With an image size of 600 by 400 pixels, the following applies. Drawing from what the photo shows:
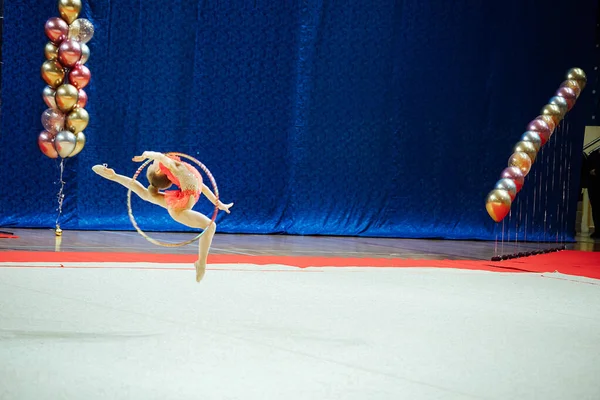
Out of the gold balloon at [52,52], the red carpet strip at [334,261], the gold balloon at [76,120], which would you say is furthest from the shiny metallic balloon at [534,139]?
the gold balloon at [52,52]

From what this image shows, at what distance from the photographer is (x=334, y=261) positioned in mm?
6598

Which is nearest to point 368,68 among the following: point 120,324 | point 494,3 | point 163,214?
point 494,3

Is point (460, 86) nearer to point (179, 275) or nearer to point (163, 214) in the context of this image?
point (163, 214)

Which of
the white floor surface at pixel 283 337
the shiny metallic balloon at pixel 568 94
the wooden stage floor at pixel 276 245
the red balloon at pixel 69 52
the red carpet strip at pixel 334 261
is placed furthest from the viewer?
the shiny metallic balloon at pixel 568 94

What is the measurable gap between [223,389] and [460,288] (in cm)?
300

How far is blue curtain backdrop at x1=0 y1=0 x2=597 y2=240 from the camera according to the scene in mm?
8539

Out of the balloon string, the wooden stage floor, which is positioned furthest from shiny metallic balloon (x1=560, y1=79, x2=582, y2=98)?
the balloon string

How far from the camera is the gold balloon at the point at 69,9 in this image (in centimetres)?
725

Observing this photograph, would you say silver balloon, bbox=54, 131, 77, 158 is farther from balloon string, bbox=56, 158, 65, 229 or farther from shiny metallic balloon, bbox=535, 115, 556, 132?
shiny metallic balloon, bbox=535, 115, 556, 132

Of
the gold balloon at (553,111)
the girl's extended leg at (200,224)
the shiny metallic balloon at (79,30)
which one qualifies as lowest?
the girl's extended leg at (200,224)

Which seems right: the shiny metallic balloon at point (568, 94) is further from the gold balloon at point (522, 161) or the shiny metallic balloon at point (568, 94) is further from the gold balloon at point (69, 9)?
the gold balloon at point (69, 9)

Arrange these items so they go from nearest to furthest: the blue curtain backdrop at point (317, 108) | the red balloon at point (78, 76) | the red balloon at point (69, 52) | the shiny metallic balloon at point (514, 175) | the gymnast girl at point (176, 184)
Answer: the gymnast girl at point (176, 184)
the red balloon at point (69, 52)
the red balloon at point (78, 76)
the shiny metallic balloon at point (514, 175)
the blue curtain backdrop at point (317, 108)

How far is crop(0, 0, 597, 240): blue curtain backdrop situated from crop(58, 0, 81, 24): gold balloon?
112 cm

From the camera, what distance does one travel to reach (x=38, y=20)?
8297 mm
